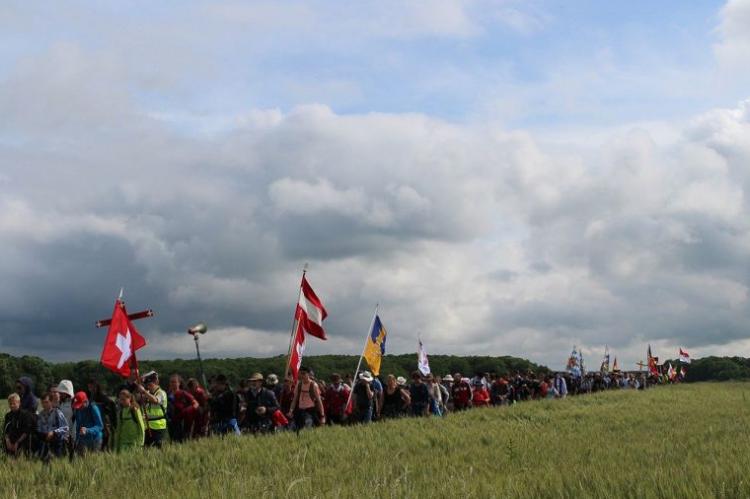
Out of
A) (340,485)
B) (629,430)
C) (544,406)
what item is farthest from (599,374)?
(340,485)

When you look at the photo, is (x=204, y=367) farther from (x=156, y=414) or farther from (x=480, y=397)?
(x=156, y=414)

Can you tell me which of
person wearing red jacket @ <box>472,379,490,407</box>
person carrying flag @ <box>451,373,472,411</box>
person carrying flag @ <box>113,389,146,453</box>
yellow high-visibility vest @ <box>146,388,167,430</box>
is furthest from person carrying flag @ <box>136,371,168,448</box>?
person wearing red jacket @ <box>472,379,490,407</box>

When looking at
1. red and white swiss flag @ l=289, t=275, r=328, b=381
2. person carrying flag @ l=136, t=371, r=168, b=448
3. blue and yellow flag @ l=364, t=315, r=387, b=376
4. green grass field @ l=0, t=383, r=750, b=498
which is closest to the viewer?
green grass field @ l=0, t=383, r=750, b=498

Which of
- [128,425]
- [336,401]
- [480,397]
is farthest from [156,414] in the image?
[480,397]

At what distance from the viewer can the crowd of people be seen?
14.7m

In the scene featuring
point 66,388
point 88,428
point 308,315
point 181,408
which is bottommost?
point 88,428

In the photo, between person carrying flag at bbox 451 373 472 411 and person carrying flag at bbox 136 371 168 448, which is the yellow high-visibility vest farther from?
person carrying flag at bbox 451 373 472 411

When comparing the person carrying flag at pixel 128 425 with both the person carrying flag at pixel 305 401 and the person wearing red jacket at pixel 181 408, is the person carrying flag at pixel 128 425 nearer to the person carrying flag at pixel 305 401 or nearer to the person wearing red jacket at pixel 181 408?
the person wearing red jacket at pixel 181 408

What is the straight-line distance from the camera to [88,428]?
15.2 metres

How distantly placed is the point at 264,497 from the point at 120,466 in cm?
408

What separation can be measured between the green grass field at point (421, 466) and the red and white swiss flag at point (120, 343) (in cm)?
215

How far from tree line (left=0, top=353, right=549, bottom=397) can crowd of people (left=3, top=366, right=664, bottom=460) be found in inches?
2355

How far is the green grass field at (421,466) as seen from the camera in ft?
31.3

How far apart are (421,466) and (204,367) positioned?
325 feet
